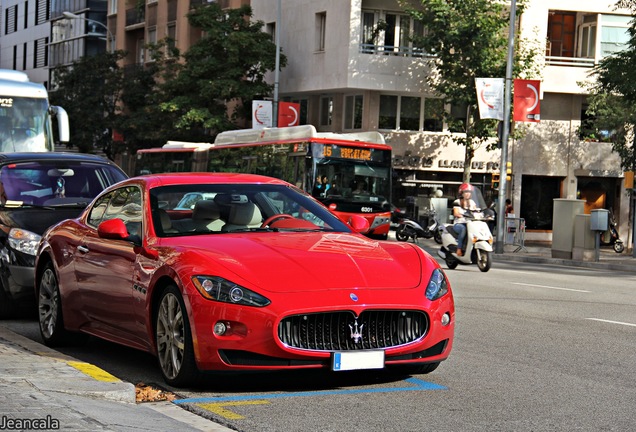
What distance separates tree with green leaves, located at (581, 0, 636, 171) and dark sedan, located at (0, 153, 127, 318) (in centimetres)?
2545

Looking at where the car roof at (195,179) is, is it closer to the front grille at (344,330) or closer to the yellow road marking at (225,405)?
the front grille at (344,330)

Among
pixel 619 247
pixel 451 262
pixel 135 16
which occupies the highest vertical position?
pixel 135 16

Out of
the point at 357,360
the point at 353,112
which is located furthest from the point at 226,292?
the point at 353,112

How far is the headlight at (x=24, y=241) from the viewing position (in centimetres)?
1227

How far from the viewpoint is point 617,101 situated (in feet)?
153

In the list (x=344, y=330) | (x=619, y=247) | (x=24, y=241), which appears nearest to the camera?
(x=344, y=330)

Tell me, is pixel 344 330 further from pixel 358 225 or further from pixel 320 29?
pixel 320 29

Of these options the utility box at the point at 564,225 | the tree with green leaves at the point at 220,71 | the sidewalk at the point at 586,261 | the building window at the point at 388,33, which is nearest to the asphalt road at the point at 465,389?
the sidewalk at the point at 586,261

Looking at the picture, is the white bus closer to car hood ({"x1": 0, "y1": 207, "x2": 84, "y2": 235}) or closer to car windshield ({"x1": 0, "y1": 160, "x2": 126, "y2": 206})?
car windshield ({"x1": 0, "y1": 160, "x2": 126, "y2": 206})

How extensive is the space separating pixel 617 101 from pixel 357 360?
4072 centimetres

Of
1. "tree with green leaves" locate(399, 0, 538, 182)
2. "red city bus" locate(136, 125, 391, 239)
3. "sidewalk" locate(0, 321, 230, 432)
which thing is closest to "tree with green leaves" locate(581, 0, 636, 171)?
"tree with green leaves" locate(399, 0, 538, 182)

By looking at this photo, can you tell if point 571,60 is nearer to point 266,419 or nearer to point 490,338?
point 490,338

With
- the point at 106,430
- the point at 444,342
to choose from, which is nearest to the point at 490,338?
the point at 444,342

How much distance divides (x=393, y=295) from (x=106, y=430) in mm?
2551
